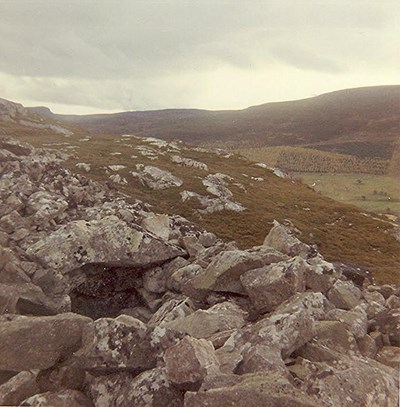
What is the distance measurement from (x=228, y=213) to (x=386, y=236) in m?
20.3

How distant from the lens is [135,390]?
10.1 meters

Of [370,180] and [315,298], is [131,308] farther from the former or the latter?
[370,180]

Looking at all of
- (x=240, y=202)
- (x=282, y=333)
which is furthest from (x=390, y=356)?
(x=240, y=202)

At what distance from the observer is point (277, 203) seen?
58.7 meters

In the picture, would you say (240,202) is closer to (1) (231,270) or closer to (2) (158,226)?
(2) (158,226)

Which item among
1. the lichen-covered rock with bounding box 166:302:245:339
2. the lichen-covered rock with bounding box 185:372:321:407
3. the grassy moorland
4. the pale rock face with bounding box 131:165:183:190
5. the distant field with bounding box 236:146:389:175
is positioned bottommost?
the distant field with bounding box 236:146:389:175

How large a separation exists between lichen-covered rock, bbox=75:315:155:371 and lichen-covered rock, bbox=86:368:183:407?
0.96 feet

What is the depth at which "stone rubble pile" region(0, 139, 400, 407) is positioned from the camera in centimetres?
989

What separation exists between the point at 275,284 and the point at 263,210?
126 feet

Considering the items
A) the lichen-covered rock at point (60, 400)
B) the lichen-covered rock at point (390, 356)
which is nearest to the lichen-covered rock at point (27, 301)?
the lichen-covered rock at point (60, 400)

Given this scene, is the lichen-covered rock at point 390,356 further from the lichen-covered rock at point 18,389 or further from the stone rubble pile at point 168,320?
the lichen-covered rock at point 18,389

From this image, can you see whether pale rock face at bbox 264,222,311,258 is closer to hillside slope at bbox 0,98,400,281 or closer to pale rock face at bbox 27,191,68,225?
pale rock face at bbox 27,191,68,225

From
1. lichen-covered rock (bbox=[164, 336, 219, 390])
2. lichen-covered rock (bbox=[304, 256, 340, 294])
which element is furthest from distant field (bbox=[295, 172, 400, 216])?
lichen-covered rock (bbox=[164, 336, 219, 390])

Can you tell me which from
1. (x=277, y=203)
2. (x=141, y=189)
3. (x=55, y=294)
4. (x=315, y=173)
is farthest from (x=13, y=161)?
(x=315, y=173)
